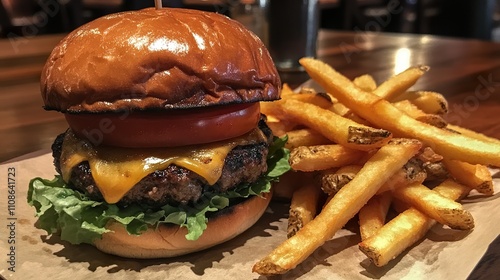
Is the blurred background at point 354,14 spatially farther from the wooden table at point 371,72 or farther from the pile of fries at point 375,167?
the pile of fries at point 375,167

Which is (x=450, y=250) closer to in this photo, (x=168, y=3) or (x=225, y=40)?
(x=225, y=40)

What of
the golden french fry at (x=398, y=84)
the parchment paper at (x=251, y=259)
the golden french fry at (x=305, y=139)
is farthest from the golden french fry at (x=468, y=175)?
the golden french fry at (x=305, y=139)

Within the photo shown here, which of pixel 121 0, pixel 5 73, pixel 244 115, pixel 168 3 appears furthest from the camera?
pixel 121 0

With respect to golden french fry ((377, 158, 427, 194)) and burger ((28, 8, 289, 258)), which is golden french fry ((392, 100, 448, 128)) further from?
burger ((28, 8, 289, 258))

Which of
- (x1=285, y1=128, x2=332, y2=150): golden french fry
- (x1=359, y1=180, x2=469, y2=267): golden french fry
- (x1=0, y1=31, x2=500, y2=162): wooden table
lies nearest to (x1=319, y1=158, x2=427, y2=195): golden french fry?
(x1=359, y1=180, x2=469, y2=267): golden french fry

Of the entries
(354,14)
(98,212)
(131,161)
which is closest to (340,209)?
(131,161)

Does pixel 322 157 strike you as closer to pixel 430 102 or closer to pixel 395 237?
pixel 395 237

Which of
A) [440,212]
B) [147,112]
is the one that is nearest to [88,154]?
[147,112]
